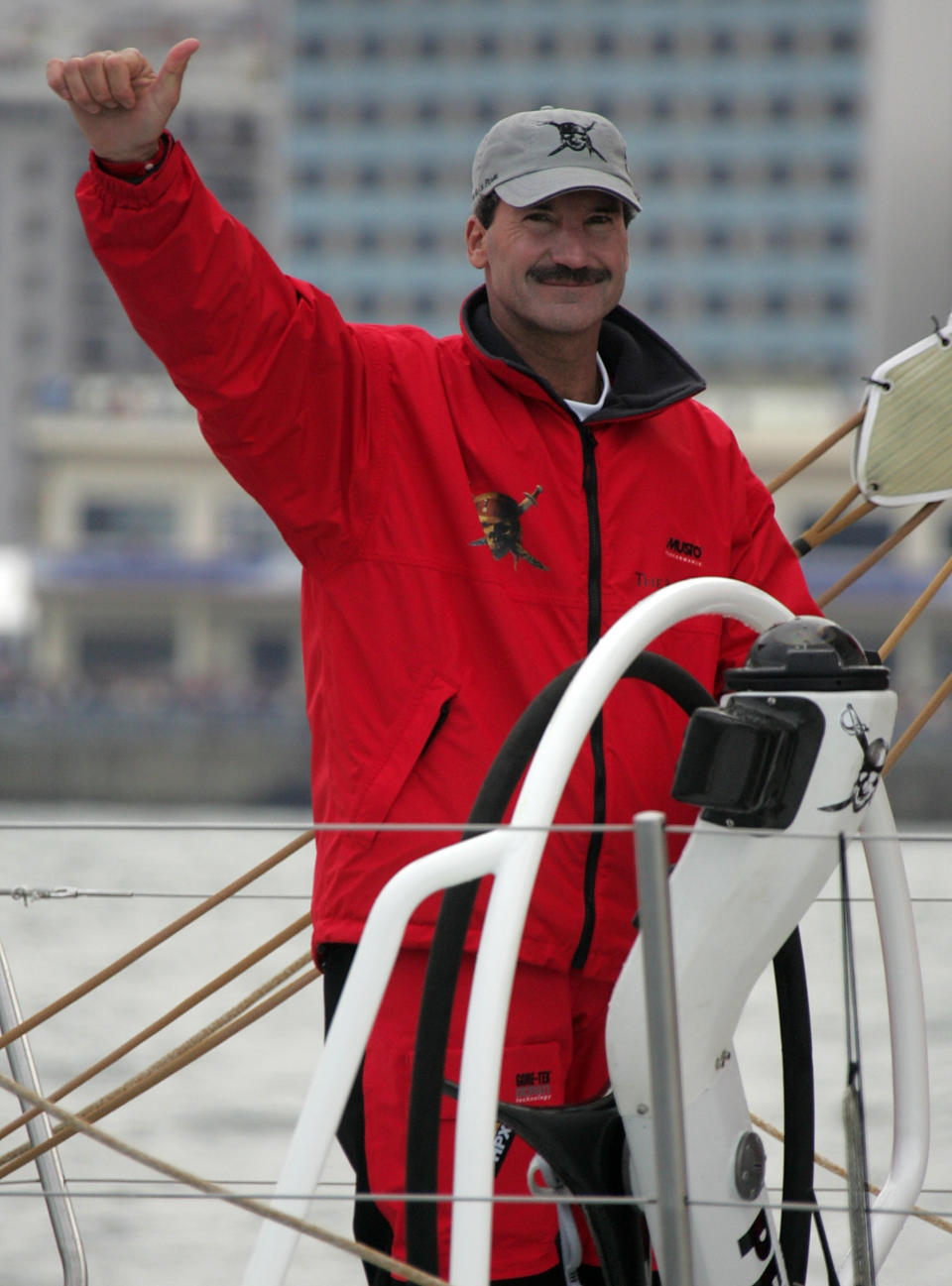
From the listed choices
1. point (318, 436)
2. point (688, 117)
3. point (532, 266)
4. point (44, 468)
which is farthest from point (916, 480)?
point (688, 117)

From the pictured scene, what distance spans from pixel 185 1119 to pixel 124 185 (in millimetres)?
4859

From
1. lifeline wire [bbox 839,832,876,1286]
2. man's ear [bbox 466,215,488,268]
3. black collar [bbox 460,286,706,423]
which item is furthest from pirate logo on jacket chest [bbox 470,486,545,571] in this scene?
lifeline wire [bbox 839,832,876,1286]

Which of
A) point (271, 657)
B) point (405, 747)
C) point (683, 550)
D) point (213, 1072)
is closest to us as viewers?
point (405, 747)

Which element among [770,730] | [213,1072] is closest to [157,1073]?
[770,730]

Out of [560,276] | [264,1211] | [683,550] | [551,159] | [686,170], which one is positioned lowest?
[264,1211]

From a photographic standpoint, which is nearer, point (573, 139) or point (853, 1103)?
point (853, 1103)

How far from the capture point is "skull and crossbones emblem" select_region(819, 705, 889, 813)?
4.28 feet

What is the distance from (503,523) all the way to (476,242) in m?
0.31

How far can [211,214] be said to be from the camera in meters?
1.39

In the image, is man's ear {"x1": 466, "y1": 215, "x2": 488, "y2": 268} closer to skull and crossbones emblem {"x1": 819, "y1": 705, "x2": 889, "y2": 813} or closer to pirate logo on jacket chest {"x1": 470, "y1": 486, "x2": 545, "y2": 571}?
pirate logo on jacket chest {"x1": 470, "y1": 486, "x2": 545, "y2": 571}

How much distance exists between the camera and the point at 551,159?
157 cm

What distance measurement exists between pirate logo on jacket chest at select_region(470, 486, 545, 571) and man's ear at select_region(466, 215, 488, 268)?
0.82 ft

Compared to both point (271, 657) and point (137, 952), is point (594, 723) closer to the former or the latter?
point (137, 952)

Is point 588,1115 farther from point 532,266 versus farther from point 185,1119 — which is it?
point 185,1119
